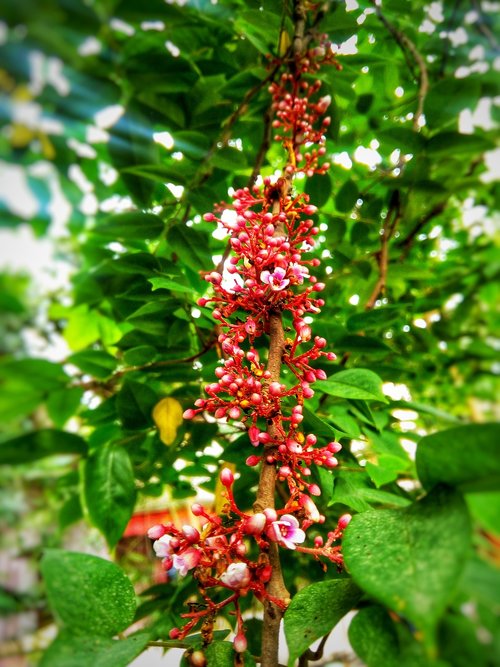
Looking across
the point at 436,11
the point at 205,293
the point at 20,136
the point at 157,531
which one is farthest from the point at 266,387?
the point at 436,11

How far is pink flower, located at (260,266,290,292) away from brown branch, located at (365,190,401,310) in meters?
0.34

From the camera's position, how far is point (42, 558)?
0.41 metres

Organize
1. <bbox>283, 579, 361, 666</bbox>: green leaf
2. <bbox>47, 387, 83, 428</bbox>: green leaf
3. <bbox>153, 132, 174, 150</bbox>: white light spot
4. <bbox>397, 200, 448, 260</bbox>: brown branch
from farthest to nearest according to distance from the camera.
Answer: <bbox>397, 200, 448, 260</bbox>: brown branch → <bbox>153, 132, 174, 150</bbox>: white light spot → <bbox>47, 387, 83, 428</bbox>: green leaf → <bbox>283, 579, 361, 666</bbox>: green leaf

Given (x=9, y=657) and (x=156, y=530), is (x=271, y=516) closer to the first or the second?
(x=156, y=530)

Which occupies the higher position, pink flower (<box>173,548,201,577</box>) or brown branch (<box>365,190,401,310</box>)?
brown branch (<box>365,190,401,310</box>)

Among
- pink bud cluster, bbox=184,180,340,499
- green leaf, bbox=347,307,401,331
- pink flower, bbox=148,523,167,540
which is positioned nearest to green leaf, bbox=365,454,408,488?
pink bud cluster, bbox=184,180,340,499

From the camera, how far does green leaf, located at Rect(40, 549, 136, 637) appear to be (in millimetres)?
409

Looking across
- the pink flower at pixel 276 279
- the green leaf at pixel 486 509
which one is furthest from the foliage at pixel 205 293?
the pink flower at pixel 276 279

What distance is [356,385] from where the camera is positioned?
0.59m

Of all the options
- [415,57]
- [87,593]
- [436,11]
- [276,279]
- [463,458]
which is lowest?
[87,593]

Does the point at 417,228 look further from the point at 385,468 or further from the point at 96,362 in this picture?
the point at 96,362

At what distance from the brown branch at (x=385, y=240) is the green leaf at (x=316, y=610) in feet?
1.80

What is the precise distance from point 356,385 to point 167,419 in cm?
32

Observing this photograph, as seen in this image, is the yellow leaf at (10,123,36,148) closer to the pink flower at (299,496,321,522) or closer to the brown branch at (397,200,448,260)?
the pink flower at (299,496,321,522)
